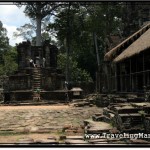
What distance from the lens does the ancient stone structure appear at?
86.5ft

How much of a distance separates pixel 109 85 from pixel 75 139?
1334 centimetres

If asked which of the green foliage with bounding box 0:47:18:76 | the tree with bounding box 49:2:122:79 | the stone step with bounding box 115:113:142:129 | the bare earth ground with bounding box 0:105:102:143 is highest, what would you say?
the tree with bounding box 49:2:122:79

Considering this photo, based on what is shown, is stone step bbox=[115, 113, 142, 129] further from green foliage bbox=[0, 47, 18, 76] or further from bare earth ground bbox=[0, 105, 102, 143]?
green foliage bbox=[0, 47, 18, 76]

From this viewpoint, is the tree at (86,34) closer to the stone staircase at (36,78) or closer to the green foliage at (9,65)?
the stone staircase at (36,78)

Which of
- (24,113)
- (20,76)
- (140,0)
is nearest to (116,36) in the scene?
(20,76)

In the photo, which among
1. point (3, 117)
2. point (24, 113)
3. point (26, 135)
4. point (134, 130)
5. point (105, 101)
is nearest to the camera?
point (134, 130)

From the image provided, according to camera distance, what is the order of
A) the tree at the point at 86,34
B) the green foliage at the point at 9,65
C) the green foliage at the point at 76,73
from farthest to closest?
1. the green foliage at the point at 9,65
2. the green foliage at the point at 76,73
3. the tree at the point at 86,34

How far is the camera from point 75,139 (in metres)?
8.64

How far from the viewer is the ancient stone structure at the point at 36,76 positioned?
2636 centimetres

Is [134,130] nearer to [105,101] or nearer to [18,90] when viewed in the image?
[105,101]

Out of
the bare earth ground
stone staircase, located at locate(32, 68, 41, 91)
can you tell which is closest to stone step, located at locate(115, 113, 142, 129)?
the bare earth ground

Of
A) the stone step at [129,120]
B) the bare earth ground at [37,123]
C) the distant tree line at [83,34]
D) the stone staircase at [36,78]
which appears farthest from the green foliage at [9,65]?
the stone step at [129,120]

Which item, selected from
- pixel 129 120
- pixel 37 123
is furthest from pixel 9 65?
pixel 129 120

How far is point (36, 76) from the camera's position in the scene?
94.3ft
